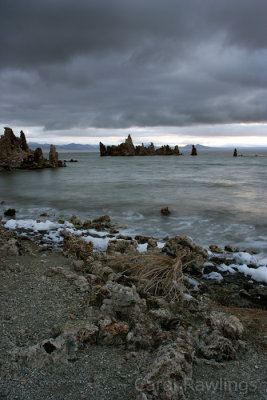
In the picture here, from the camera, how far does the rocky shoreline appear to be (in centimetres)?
205

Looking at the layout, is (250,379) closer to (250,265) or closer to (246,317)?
(246,317)

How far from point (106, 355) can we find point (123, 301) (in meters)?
0.68

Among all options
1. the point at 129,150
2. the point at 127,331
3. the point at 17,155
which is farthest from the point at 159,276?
the point at 129,150

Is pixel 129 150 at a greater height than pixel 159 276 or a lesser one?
greater

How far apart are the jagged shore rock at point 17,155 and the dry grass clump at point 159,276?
1364 inches

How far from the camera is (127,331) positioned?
2.61 metres

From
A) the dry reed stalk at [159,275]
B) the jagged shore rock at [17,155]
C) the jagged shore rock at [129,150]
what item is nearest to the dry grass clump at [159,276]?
the dry reed stalk at [159,275]

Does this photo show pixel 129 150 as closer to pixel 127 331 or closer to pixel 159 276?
pixel 159 276

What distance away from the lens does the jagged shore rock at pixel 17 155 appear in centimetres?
3484

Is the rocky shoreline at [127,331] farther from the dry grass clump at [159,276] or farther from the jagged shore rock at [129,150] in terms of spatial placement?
the jagged shore rock at [129,150]

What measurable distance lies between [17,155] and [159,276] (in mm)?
36737

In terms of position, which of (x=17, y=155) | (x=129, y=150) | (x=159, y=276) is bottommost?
(x=159, y=276)

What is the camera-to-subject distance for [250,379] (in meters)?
2.14

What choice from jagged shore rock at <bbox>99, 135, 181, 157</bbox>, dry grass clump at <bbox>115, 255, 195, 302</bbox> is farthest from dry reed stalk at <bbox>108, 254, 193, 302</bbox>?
jagged shore rock at <bbox>99, 135, 181, 157</bbox>
